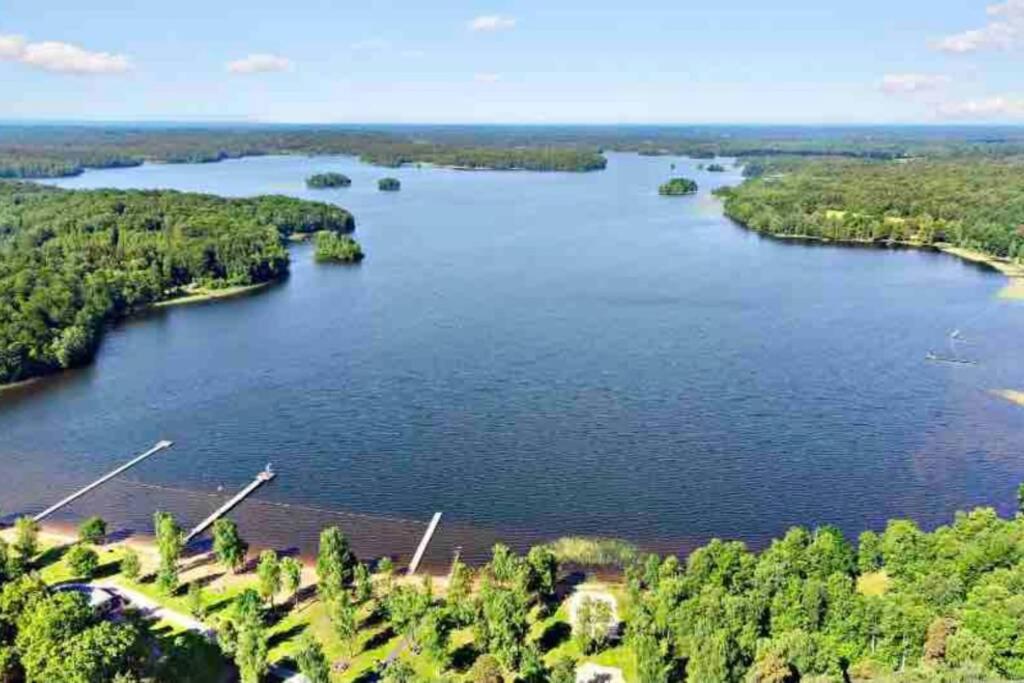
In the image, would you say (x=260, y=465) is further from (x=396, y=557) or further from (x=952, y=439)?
(x=952, y=439)

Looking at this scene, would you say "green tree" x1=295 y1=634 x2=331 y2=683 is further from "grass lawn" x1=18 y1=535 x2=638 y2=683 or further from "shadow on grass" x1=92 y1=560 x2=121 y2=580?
"shadow on grass" x1=92 y1=560 x2=121 y2=580

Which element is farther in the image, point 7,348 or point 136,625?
point 7,348

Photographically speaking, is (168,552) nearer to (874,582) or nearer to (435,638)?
(435,638)

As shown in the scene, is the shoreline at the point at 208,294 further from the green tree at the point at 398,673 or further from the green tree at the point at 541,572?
the green tree at the point at 398,673

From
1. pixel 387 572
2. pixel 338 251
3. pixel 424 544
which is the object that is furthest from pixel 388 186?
pixel 387 572

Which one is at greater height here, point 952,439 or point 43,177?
point 43,177

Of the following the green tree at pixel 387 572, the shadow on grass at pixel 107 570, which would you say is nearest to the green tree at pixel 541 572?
the green tree at pixel 387 572

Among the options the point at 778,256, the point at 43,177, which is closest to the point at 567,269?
the point at 778,256
